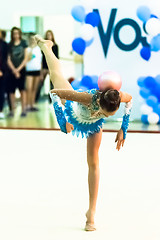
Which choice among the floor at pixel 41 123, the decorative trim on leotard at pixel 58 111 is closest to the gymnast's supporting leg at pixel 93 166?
the decorative trim on leotard at pixel 58 111

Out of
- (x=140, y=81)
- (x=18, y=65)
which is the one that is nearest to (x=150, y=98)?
(x=140, y=81)

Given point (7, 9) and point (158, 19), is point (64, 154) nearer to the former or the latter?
point (158, 19)

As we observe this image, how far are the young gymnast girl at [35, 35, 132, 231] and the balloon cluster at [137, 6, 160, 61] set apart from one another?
3.35m

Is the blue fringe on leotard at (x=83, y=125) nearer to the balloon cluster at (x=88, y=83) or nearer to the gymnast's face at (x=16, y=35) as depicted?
the balloon cluster at (x=88, y=83)

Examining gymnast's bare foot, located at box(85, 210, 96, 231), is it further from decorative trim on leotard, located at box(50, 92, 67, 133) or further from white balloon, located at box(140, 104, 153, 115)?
white balloon, located at box(140, 104, 153, 115)

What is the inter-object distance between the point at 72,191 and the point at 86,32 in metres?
3.25

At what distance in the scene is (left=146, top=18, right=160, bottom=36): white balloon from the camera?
5.61 meters

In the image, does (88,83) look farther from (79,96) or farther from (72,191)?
(79,96)

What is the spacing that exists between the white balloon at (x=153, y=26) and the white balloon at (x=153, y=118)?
1.20m

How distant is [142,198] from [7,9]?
19.4 feet

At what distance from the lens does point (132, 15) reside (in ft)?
21.1

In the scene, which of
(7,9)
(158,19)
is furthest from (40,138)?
(7,9)

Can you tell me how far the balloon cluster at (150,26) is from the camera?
562cm

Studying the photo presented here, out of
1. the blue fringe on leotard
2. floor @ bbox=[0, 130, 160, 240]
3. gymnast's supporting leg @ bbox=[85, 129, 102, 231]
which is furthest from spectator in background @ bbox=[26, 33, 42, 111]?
gymnast's supporting leg @ bbox=[85, 129, 102, 231]
